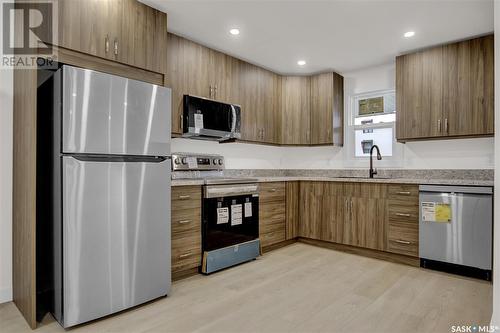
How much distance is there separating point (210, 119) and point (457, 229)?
8.93ft

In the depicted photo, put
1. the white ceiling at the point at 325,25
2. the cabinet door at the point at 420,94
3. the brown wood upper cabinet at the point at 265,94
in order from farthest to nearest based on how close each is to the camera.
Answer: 1. the cabinet door at the point at 420,94
2. the brown wood upper cabinet at the point at 265,94
3. the white ceiling at the point at 325,25

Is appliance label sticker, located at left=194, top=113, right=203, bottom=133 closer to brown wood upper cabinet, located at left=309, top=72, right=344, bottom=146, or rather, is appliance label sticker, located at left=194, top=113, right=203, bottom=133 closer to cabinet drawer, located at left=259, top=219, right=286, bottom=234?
cabinet drawer, located at left=259, top=219, right=286, bottom=234

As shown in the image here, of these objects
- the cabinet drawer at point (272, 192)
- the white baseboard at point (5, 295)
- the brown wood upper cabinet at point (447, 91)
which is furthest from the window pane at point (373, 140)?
the white baseboard at point (5, 295)

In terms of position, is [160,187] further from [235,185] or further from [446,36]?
[446,36]

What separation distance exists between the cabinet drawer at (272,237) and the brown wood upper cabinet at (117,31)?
2.18m

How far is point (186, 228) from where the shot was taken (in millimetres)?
2900

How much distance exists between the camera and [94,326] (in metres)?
2.05

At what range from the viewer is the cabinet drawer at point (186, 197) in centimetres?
281

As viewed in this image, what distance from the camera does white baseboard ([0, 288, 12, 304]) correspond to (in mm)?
2398

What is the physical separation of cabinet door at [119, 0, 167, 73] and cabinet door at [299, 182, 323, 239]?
2395 mm

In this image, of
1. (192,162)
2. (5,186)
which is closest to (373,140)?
(192,162)

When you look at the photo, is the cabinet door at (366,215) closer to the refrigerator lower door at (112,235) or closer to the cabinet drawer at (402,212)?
the cabinet drawer at (402,212)

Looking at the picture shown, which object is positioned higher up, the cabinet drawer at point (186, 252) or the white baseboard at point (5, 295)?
Result: the cabinet drawer at point (186, 252)

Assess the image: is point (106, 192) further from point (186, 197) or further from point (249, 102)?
point (249, 102)
